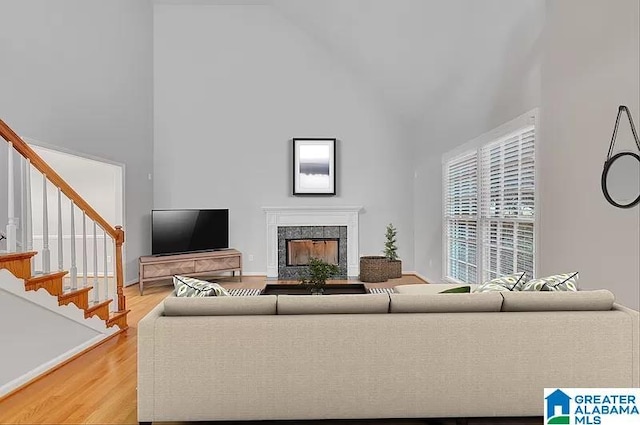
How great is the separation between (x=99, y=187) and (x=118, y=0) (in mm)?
3483

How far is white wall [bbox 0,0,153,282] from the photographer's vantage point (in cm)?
516

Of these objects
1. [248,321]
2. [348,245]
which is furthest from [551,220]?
[348,245]

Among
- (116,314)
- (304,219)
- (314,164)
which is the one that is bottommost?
(116,314)

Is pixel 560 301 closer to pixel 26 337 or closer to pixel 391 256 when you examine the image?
pixel 26 337

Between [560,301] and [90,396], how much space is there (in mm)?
3077

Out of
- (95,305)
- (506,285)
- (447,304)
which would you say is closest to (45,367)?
(95,305)

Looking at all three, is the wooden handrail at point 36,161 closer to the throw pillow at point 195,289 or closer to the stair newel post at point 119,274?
the stair newel post at point 119,274

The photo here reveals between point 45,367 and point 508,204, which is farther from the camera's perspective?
point 508,204

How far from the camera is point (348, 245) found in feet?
29.9

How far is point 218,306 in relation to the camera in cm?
288

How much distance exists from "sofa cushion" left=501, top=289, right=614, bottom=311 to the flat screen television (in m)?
6.50

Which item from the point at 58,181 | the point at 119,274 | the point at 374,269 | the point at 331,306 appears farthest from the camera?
the point at 374,269

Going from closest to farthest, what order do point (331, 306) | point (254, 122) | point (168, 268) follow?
1. point (331, 306)
2. point (168, 268)
3. point (254, 122)

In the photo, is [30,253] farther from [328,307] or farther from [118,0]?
[118,0]
